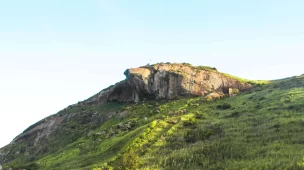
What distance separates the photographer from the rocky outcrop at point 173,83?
A: 276 ft

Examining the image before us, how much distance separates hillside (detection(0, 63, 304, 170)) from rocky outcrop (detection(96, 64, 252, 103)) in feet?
0.83

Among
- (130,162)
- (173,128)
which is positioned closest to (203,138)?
(173,128)

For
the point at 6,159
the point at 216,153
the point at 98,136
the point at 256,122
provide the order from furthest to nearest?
the point at 6,159, the point at 98,136, the point at 256,122, the point at 216,153

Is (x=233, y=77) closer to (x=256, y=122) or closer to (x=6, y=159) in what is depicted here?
(x=256, y=122)

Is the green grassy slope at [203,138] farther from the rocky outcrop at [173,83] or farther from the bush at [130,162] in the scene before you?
the rocky outcrop at [173,83]

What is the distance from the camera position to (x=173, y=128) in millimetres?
55094

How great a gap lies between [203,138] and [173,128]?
7018 millimetres

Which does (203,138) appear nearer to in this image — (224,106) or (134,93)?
(224,106)

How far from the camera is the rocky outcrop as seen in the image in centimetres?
8400

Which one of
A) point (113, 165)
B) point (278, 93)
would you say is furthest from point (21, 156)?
point (278, 93)

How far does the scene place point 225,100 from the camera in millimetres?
76250

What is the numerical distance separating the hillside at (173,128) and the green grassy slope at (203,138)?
0.14m

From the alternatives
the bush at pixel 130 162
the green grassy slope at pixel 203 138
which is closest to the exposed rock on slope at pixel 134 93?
the green grassy slope at pixel 203 138

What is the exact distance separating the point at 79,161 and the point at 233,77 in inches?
2082
